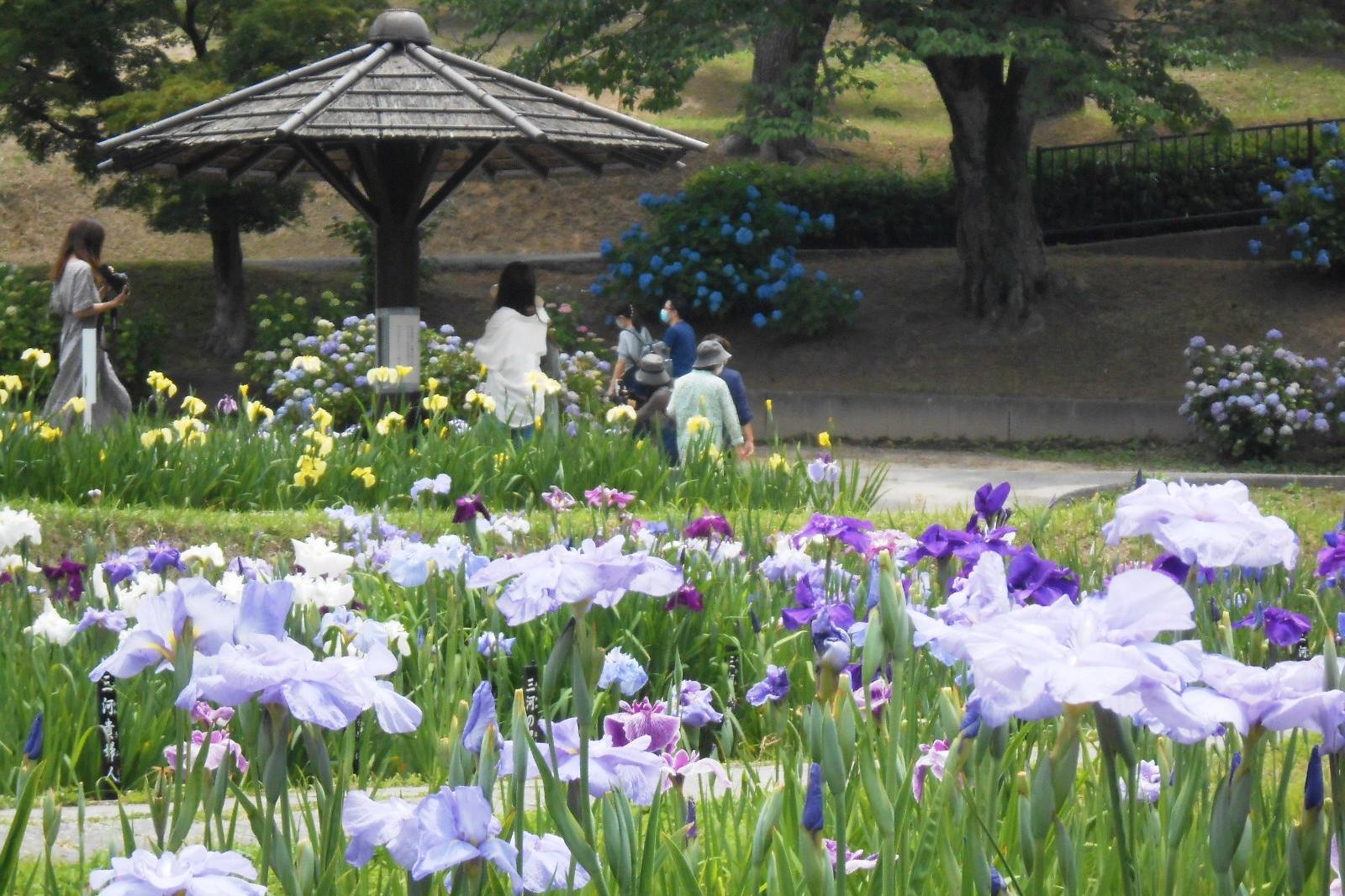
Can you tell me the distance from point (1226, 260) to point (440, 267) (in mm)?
9436

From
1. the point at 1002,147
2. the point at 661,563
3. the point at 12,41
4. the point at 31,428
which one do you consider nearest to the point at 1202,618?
the point at 661,563

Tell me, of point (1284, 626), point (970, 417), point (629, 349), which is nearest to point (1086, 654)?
point (1284, 626)

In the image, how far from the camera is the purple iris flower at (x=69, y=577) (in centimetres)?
363

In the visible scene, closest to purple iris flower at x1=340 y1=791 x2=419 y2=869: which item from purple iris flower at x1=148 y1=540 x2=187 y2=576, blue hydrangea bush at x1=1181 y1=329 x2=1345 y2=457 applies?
purple iris flower at x1=148 y1=540 x2=187 y2=576

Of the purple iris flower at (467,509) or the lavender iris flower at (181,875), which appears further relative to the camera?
the purple iris flower at (467,509)

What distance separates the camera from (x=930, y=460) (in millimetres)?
13906

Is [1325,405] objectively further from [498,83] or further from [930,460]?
[498,83]

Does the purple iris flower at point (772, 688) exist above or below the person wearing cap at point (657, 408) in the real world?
above

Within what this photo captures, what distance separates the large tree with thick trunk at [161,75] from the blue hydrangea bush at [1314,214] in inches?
394

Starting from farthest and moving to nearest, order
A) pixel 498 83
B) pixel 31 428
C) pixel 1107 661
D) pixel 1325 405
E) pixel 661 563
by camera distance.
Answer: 1. pixel 1325 405
2. pixel 498 83
3. pixel 31 428
4. pixel 661 563
5. pixel 1107 661

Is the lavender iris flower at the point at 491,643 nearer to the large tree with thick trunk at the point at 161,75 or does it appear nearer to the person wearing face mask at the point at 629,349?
the person wearing face mask at the point at 629,349

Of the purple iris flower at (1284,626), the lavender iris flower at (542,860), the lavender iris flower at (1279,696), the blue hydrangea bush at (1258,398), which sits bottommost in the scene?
the blue hydrangea bush at (1258,398)

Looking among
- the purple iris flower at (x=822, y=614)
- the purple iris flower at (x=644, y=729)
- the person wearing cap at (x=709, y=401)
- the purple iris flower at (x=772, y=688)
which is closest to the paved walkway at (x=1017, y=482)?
the person wearing cap at (x=709, y=401)

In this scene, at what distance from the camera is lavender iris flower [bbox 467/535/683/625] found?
1575 millimetres
